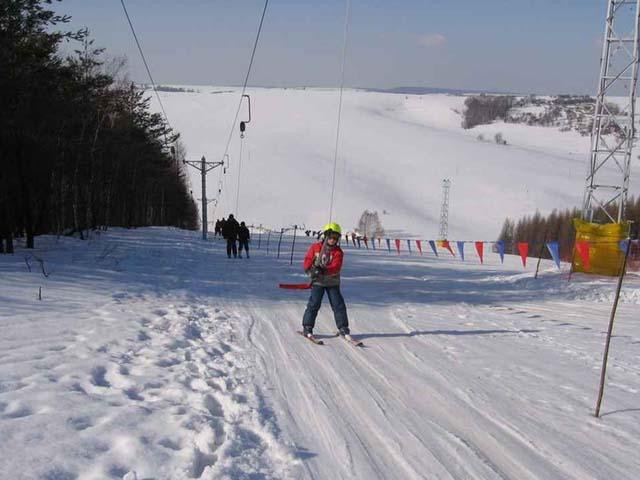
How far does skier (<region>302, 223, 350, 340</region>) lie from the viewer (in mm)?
9633

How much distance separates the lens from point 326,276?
9.75 m

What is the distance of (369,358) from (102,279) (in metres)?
7.98

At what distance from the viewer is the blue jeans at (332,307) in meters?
9.61

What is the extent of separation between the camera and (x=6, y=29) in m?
16.7

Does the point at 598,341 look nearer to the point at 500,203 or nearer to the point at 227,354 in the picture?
the point at 227,354

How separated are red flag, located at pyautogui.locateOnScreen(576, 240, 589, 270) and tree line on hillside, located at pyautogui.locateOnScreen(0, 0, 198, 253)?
16971mm

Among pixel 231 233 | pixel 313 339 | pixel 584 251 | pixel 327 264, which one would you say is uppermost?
pixel 584 251

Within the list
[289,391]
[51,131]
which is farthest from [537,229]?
[289,391]

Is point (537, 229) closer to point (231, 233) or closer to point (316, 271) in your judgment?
point (231, 233)

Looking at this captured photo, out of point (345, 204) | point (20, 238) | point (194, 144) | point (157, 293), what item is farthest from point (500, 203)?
point (157, 293)

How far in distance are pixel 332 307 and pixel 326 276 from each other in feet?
1.63

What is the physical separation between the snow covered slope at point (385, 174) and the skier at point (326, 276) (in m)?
95.2

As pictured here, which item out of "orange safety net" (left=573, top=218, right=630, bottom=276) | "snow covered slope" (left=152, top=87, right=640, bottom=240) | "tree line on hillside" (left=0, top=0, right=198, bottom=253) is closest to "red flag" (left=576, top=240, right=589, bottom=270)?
"orange safety net" (left=573, top=218, right=630, bottom=276)

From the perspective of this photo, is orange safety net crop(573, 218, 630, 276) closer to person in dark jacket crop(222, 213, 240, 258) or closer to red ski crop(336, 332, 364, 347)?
person in dark jacket crop(222, 213, 240, 258)
